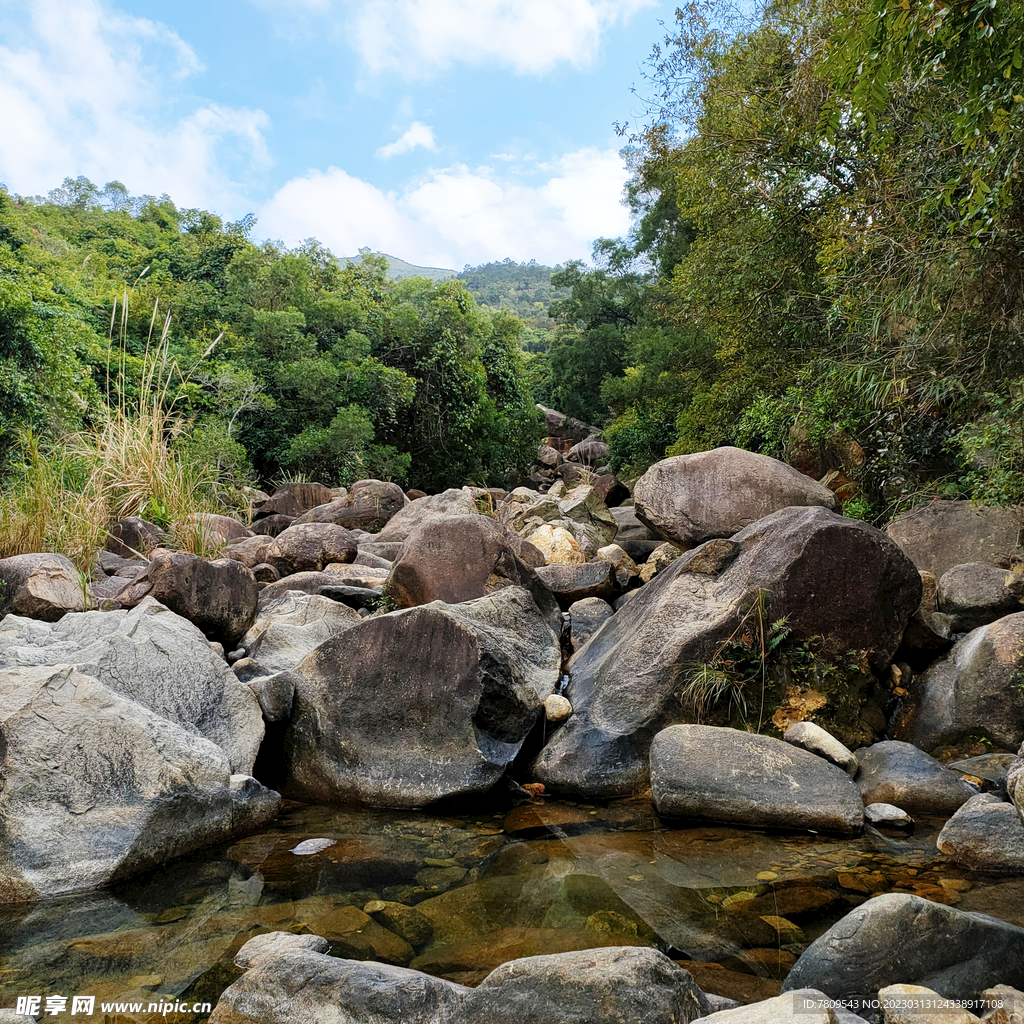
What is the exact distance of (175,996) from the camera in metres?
2.75

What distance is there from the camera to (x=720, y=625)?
542 cm

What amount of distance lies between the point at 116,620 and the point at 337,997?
12.3ft

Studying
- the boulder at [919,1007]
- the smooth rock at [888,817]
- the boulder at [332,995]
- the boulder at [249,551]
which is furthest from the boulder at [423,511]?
the boulder at [919,1007]

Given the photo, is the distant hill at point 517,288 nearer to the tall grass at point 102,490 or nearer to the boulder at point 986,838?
the tall grass at point 102,490

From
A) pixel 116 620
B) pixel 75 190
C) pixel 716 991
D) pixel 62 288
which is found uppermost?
pixel 75 190

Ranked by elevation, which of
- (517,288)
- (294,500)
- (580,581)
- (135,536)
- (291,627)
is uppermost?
(517,288)

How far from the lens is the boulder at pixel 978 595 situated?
5848 millimetres

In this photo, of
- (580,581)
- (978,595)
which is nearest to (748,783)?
(978,595)

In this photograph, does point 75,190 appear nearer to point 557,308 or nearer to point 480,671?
point 557,308

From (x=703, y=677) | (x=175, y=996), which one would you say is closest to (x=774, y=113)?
(x=703, y=677)

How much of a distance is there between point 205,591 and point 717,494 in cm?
503

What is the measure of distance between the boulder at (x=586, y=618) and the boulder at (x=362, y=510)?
6.09 metres

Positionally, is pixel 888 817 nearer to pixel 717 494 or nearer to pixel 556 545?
pixel 717 494

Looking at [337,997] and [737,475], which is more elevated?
[737,475]
